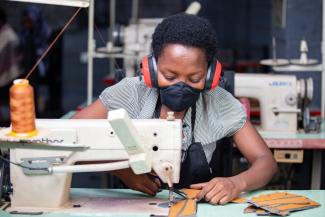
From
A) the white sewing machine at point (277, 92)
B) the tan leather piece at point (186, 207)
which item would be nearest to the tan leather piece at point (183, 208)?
the tan leather piece at point (186, 207)

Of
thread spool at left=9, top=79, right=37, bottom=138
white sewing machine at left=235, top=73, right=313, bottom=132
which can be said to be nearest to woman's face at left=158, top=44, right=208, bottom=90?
thread spool at left=9, top=79, right=37, bottom=138

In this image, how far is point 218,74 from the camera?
2738 millimetres

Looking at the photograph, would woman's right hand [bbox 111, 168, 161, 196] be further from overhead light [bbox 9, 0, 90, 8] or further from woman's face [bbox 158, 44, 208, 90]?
overhead light [bbox 9, 0, 90, 8]

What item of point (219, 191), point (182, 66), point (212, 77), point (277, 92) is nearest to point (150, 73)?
point (182, 66)

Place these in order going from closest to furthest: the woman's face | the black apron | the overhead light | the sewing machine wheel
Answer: the overhead light < the sewing machine wheel < the woman's face < the black apron

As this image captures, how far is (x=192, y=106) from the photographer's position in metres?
2.86

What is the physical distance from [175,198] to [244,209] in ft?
0.84

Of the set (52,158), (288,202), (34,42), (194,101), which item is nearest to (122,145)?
(52,158)

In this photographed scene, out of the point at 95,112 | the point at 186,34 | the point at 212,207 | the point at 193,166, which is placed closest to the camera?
the point at 212,207

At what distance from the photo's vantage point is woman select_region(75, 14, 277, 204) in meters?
2.65

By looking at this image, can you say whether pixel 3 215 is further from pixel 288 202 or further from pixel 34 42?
pixel 34 42

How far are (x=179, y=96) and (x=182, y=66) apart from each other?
0.36 feet

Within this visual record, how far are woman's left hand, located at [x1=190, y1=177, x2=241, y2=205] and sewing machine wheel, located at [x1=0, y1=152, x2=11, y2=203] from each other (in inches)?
26.7

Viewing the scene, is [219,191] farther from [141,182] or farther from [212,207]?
[141,182]
